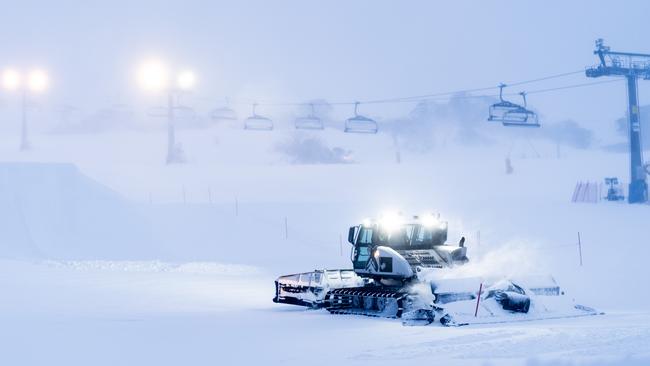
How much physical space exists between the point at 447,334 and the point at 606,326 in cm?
298

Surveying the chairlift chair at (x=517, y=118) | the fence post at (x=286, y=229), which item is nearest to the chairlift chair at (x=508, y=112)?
the chairlift chair at (x=517, y=118)

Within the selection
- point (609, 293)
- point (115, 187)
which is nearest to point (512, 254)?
point (609, 293)

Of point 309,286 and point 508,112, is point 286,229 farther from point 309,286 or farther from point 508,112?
point 309,286

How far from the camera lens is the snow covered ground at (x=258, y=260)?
14266 mm

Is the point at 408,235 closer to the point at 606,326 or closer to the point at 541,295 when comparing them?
the point at 541,295

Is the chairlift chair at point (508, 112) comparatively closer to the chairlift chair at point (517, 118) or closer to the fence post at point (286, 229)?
the chairlift chair at point (517, 118)

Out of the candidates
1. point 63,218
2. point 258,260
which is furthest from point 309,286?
point 63,218

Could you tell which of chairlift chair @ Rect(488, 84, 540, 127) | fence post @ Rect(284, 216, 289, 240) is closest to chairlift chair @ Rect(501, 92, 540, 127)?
chairlift chair @ Rect(488, 84, 540, 127)

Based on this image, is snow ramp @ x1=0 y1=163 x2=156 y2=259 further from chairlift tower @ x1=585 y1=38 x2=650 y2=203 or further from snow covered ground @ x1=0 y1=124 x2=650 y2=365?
chairlift tower @ x1=585 y1=38 x2=650 y2=203

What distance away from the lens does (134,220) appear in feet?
151

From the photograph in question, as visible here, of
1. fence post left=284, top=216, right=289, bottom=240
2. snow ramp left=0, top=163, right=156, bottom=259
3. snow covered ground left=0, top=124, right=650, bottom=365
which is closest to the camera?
snow covered ground left=0, top=124, right=650, bottom=365

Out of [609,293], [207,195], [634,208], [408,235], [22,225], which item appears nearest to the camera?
[408,235]

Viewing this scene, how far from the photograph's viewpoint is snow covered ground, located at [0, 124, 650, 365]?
1427cm

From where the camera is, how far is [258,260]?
128 ft
